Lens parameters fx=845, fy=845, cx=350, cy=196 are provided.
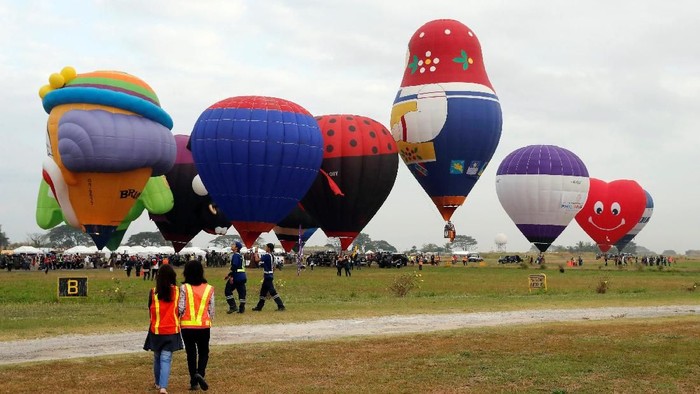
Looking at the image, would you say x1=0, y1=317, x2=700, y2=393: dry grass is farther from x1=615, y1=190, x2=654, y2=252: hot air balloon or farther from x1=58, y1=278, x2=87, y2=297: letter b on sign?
x1=615, y1=190, x2=654, y2=252: hot air balloon

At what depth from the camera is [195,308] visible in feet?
39.2

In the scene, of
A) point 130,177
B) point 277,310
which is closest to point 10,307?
point 277,310

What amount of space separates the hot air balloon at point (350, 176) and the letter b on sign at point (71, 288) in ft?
91.0

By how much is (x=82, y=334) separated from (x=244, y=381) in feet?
23.7

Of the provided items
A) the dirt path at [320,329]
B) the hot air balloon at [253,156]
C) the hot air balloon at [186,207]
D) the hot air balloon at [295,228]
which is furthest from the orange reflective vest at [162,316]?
the hot air balloon at [295,228]

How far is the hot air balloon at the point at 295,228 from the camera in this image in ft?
231

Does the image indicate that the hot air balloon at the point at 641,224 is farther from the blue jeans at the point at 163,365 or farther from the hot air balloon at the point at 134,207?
the blue jeans at the point at 163,365

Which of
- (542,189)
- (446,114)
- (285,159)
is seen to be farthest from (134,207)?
(542,189)

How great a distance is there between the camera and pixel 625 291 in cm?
3709

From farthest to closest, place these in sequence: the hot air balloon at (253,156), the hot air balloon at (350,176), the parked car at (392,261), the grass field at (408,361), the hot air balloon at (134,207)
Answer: the parked car at (392,261) → the hot air balloon at (134,207) → the hot air balloon at (350,176) → the hot air balloon at (253,156) → the grass field at (408,361)

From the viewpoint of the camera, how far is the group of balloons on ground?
160 ft

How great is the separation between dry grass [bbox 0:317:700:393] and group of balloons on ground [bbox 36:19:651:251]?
31.9 m

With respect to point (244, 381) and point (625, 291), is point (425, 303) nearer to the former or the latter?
point (625, 291)

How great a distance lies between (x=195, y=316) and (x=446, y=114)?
5052 centimetres
